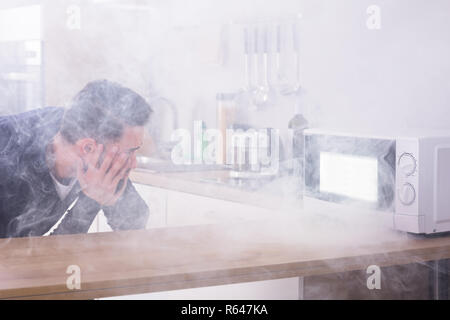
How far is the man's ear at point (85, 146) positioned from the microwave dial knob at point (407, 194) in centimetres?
87

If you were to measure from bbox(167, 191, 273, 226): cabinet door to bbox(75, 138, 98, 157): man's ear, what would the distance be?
1.26ft

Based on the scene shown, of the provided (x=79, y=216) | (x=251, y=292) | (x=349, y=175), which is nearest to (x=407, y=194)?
(x=349, y=175)

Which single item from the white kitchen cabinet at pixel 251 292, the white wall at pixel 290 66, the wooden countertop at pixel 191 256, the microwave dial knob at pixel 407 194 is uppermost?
the white wall at pixel 290 66

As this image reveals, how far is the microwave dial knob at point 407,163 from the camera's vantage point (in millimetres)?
1355

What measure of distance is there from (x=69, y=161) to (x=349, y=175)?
780 millimetres

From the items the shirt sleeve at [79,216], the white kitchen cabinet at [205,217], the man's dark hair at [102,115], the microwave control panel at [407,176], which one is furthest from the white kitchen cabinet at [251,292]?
the man's dark hair at [102,115]

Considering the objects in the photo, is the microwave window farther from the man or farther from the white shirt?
the white shirt

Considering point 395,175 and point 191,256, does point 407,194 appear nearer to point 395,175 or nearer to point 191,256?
point 395,175

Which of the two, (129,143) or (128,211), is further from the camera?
(128,211)

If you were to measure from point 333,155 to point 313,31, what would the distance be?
2.29ft

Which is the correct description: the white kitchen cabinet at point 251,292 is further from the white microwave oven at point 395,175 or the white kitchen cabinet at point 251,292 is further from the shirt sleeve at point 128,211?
the shirt sleeve at point 128,211

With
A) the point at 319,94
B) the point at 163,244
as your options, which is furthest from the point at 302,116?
the point at 163,244

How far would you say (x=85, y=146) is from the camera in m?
1.93

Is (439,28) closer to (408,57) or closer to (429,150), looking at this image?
(408,57)
